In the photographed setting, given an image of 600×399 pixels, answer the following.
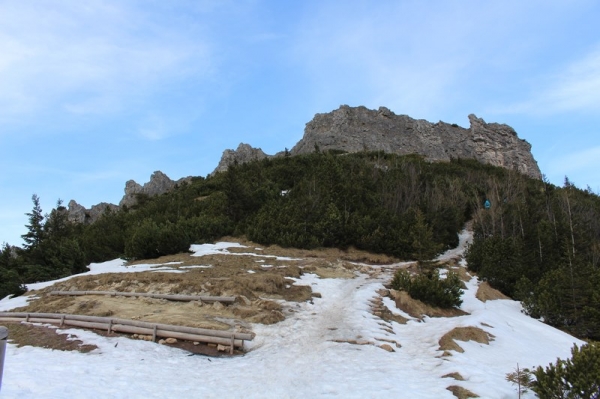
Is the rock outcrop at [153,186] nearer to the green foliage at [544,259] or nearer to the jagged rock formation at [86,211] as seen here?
the jagged rock formation at [86,211]

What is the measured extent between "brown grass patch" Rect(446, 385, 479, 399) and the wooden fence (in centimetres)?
471

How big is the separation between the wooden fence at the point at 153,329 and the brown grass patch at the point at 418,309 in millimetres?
5887

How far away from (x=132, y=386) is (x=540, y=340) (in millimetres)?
Result: 10723

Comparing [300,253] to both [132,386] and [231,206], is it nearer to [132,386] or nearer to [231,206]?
[231,206]

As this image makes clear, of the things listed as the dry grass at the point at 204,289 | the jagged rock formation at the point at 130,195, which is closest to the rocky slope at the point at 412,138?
the jagged rock formation at the point at 130,195

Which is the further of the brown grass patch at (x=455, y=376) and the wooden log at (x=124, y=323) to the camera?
the wooden log at (x=124, y=323)

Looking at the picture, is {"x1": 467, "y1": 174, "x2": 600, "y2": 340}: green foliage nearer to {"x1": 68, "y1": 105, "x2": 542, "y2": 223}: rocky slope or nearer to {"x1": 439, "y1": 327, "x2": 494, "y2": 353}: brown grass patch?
{"x1": 439, "y1": 327, "x2": 494, "y2": 353}: brown grass patch

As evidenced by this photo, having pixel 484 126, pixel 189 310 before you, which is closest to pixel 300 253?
pixel 189 310

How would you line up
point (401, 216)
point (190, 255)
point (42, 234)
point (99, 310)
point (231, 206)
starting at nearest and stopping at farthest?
point (99, 310) < point (190, 255) < point (42, 234) < point (401, 216) < point (231, 206)

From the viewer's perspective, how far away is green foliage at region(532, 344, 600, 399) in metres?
6.24

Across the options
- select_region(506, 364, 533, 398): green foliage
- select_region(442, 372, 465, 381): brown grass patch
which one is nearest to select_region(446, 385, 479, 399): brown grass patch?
select_region(442, 372, 465, 381): brown grass patch

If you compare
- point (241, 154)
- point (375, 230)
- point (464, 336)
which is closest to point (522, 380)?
point (464, 336)

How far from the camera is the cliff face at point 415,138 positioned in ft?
251

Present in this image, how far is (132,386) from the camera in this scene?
280 inches
